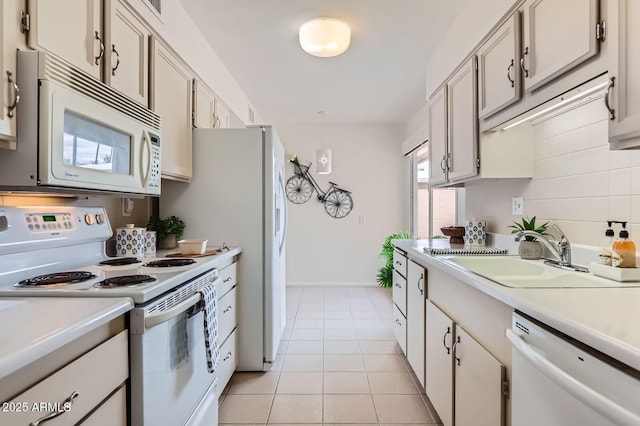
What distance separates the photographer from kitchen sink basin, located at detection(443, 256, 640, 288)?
1.24m

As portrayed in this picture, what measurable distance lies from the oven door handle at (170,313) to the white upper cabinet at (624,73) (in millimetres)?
1564

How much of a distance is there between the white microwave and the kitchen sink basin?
154cm

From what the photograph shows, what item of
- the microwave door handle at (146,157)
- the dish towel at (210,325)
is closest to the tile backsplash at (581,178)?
the dish towel at (210,325)

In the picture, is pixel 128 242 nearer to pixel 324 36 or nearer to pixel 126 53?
pixel 126 53

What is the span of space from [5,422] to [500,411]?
4.29 feet

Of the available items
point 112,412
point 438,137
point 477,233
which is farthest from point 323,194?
point 112,412

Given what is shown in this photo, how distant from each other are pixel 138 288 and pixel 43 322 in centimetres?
34

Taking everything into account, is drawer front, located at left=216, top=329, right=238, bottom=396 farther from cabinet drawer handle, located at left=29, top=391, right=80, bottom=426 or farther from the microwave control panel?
cabinet drawer handle, located at left=29, top=391, right=80, bottom=426

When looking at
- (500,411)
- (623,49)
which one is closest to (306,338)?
(500,411)

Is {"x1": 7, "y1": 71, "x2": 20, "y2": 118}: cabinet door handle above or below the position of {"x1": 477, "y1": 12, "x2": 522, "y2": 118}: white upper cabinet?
below

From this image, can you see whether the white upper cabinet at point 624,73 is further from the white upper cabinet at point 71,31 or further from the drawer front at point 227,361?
the drawer front at point 227,361

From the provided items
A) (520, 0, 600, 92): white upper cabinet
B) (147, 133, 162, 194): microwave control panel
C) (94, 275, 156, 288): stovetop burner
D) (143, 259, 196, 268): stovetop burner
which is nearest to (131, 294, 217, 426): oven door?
(94, 275, 156, 288): stovetop burner

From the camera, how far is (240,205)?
245cm

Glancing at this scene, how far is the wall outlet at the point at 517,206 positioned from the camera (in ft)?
7.02
